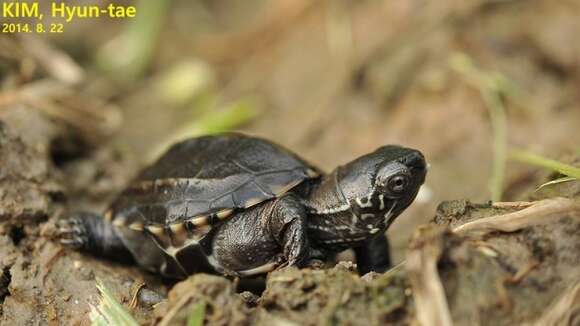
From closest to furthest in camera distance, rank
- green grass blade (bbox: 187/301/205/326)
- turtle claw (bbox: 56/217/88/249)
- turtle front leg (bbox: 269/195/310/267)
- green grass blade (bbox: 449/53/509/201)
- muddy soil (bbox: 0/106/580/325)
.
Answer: muddy soil (bbox: 0/106/580/325)
green grass blade (bbox: 187/301/205/326)
turtle front leg (bbox: 269/195/310/267)
turtle claw (bbox: 56/217/88/249)
green grass blade (bbox: 449/53/509/201)

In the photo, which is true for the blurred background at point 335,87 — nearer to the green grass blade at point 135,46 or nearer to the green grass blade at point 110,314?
the green grass blade at point 135,46

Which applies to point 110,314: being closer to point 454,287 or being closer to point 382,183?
point 382,183

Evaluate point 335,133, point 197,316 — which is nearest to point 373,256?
point 197,316

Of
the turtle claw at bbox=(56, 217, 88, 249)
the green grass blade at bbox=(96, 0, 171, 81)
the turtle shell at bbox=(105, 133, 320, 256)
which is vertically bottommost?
the turtle claw at bbox=(56, 217, 88, 249)

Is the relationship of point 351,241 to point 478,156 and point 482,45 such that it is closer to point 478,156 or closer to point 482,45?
point 478,156

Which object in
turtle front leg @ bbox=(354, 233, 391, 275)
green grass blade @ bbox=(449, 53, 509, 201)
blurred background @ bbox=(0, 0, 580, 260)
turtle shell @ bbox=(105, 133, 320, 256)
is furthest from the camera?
green grass blade @ bbox=(449, 53, 509, 201)

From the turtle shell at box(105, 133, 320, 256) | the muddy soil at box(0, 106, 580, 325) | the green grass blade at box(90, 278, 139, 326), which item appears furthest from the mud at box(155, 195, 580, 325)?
the turtle shell at box(105, 133, 320, 256)

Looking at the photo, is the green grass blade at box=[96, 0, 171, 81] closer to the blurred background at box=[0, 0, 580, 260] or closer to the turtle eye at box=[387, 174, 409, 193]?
the blurred background at box=[0, 0, 580, 260]

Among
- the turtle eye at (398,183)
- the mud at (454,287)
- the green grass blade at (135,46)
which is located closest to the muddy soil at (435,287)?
the mud at (454,287)

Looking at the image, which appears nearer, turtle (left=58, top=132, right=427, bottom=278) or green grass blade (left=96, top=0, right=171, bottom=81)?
turtle (left=58, top=132, right=427, bottom=278)
